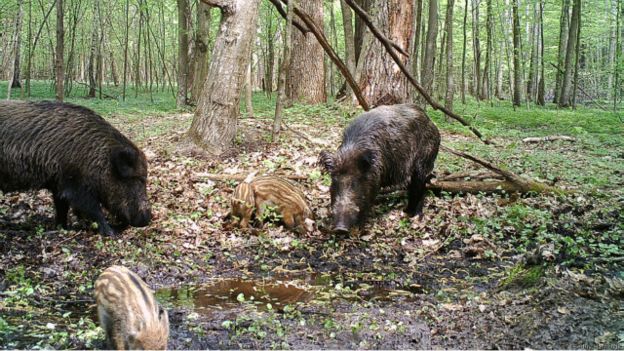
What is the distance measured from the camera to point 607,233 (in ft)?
22.3

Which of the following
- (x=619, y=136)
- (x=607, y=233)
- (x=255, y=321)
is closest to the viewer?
(x=255, y=321)

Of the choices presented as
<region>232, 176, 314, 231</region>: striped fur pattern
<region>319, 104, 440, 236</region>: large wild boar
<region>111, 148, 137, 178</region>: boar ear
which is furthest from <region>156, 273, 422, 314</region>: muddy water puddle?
<region>111, 148, 137, 178</region>: boar ear

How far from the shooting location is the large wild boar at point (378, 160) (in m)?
7.55

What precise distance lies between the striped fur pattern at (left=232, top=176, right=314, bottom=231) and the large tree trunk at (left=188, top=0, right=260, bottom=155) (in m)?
2.34

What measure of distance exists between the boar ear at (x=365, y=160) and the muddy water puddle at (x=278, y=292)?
1.84m

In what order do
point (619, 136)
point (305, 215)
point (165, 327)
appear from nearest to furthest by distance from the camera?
point (165, 327), point (305, 215), point (619, 136)

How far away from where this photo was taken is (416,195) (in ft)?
27.2

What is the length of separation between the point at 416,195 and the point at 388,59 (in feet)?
19.0

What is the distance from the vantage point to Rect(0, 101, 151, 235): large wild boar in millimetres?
7293

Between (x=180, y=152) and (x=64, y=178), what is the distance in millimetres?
2825

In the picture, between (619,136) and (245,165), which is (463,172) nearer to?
(245,165)

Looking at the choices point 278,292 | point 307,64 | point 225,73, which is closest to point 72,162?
point 225,73

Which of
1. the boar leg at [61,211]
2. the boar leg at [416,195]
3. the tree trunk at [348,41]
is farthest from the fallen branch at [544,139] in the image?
the boar leg at [61,211]

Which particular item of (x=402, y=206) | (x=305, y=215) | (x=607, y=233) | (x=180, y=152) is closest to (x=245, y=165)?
(x=180, y=152)
